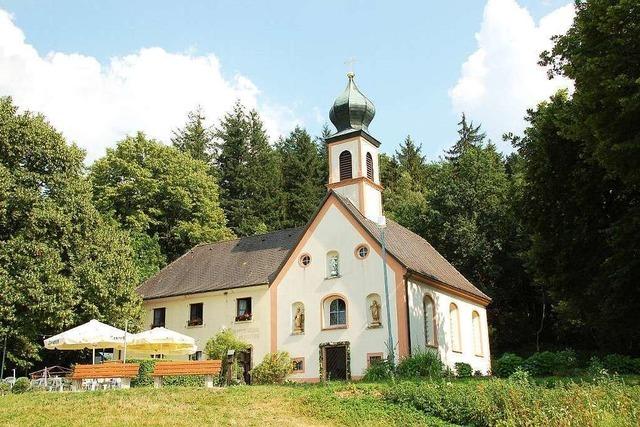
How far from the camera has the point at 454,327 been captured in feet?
115

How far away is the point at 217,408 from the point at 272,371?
1280cm

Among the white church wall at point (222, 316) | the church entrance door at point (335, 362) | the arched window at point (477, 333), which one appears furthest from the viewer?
the arched window at point (477, 333)

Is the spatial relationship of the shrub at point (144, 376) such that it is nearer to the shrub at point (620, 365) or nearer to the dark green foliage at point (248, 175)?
the shrub at point (620, 365)

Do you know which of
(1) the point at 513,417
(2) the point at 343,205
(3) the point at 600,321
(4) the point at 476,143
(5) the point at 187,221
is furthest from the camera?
(4) the point at 476,143

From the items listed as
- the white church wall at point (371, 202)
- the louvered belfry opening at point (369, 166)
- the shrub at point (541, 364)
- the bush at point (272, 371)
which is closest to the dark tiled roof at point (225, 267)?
the white church wall at point (371, 202)

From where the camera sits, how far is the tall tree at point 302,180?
56.2 meters

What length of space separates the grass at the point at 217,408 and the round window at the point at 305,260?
14.7 metres

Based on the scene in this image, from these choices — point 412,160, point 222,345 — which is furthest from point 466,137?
point 222,345

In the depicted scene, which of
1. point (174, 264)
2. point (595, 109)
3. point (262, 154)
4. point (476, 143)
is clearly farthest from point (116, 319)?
point (476, 143)

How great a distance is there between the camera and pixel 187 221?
50.8 meters

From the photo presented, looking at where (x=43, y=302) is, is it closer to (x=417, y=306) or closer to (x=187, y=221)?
(x=417, y=306)

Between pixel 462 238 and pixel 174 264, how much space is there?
721 inches

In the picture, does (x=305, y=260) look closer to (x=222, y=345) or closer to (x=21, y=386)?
(x=222, y=345)

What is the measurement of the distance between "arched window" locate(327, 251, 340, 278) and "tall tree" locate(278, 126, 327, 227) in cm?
2219
